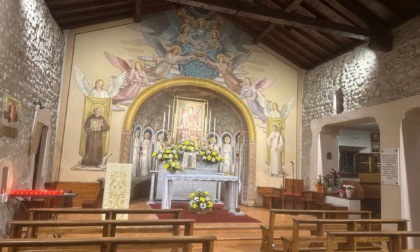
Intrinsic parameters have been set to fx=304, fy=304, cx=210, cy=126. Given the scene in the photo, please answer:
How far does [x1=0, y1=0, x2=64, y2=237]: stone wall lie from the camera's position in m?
4.58

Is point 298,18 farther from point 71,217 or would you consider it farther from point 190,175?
point 71,217

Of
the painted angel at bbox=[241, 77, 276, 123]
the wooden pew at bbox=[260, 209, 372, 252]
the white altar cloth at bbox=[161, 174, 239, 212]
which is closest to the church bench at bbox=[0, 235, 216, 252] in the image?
the wooden pew at bbox=[260, 209, 372, 252]

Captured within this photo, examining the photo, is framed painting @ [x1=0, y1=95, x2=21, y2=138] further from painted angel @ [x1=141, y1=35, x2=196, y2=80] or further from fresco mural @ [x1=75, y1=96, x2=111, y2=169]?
painted angel @ [x1=141, y1=35, x2=196, y2=80]

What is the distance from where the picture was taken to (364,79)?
7355 mm

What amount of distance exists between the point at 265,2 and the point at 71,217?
7.20 meters

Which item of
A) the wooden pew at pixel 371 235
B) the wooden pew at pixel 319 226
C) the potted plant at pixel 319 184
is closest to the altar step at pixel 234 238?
the wooden pew at pixel 319 226

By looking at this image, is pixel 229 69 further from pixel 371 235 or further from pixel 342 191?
pixel 371 235

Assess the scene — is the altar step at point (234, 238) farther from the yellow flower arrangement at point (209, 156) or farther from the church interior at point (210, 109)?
the yellow flower arrangement at point (209, 156)

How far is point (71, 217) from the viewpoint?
21.5 feet

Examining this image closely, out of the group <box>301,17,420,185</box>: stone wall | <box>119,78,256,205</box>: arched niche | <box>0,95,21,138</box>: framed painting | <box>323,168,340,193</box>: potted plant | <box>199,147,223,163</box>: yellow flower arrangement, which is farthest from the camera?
<box>119,78,256,205</box>: arched niche

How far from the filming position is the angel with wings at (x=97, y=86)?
813 centimetres

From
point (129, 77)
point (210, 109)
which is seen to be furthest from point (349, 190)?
point (129, 77)

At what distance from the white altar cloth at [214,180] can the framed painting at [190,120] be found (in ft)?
8.40

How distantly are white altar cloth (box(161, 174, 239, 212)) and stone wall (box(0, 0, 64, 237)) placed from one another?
2812 millimetres
